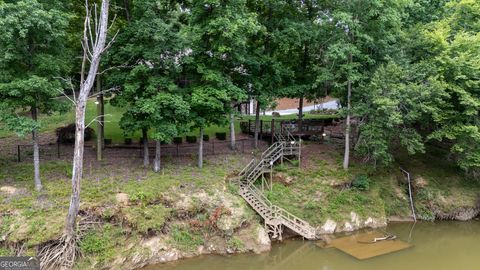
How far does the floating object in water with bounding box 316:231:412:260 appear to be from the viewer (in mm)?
15977

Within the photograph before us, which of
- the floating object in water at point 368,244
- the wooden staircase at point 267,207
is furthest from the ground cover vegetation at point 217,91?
the floating object in water at point 368,244

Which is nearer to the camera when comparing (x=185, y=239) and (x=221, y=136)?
(x=185, y=239)

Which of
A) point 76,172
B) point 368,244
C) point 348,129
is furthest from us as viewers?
point 348,129

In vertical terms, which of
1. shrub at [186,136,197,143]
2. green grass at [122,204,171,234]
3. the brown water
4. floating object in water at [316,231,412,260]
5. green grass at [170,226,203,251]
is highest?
shrub at [186,136,197,143]

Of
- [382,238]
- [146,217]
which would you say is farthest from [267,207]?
[382,238]

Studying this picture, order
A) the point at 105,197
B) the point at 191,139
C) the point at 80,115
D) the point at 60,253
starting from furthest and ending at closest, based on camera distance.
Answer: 1. the point at 191,139
2. the point at 105,197
3. the point at 80,115
4. the point at 60,253

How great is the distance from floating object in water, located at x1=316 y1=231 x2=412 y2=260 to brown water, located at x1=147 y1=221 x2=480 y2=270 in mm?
310

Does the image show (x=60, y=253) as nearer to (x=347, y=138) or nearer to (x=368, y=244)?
(x=368, y=244)

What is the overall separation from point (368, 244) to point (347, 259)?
1.83 meters

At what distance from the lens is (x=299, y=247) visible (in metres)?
16.6

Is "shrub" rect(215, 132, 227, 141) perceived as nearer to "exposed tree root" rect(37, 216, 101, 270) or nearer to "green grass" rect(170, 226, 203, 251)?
"green grass" rect(170, 226, 203, 251)

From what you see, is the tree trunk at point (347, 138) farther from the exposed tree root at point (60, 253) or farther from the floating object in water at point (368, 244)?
the exposed tree root at point (60, 253)

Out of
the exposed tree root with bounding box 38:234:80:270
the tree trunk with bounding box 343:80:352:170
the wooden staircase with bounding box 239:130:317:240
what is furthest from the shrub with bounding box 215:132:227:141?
the exposed tree root with bounding box 38:234:80:270

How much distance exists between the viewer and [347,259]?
50.9 ft
